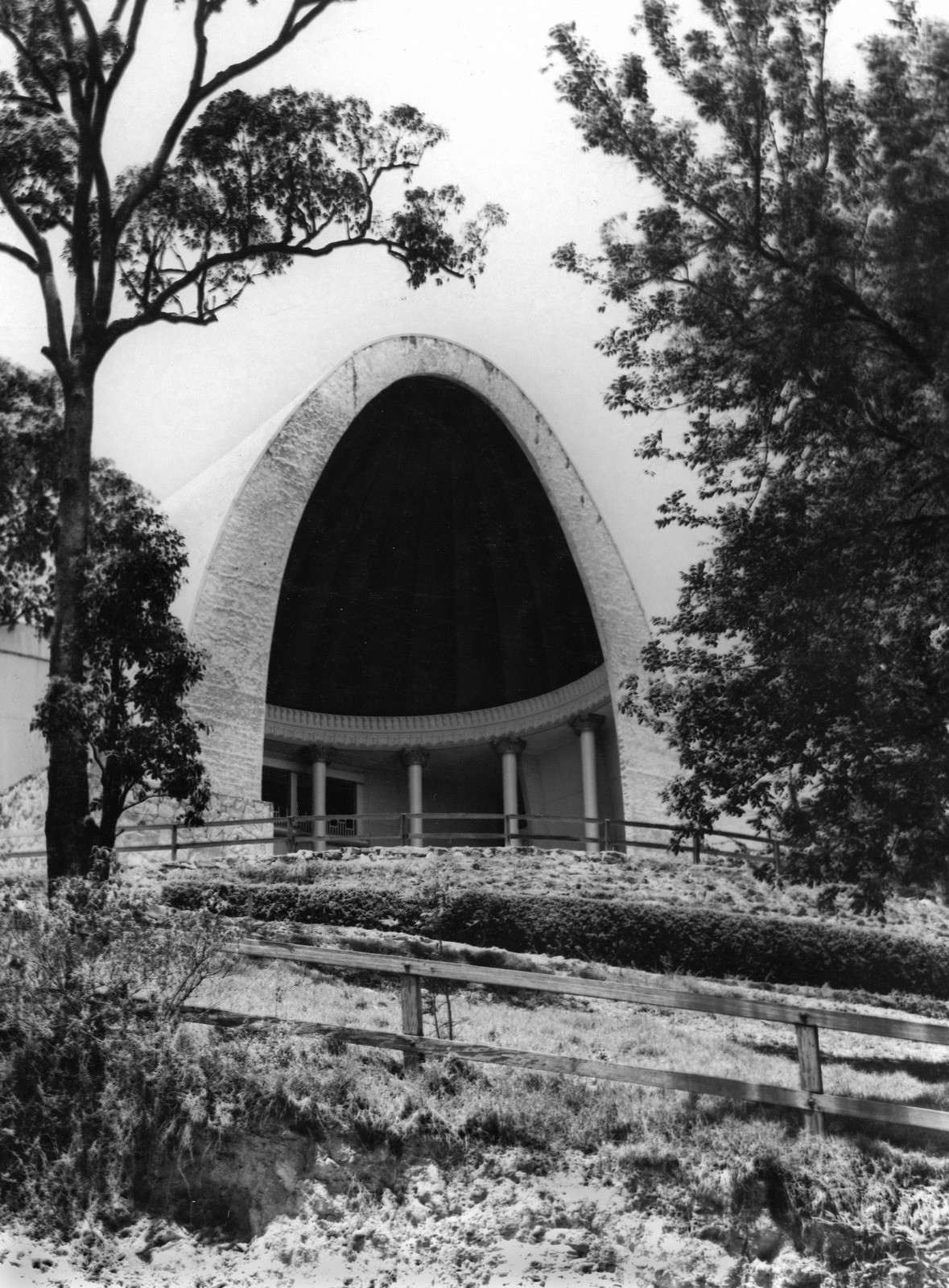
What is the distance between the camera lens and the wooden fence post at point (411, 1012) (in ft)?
24.7

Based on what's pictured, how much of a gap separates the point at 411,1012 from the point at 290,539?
1161cm

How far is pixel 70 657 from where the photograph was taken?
10070 mm

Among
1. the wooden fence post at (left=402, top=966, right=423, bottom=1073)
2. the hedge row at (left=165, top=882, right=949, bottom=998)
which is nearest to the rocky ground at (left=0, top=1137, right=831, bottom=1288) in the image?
the wooden fence post at (left=402, top=966, right=423, bottom=1073)

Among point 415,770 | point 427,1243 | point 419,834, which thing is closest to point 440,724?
point 415,770

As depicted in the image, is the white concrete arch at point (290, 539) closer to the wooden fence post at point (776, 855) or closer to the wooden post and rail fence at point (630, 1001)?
the wooden fence post at point (776, 855)

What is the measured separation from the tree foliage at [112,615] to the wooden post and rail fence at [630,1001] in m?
2.83

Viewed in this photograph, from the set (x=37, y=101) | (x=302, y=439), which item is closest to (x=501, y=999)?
(x=37, y=101)

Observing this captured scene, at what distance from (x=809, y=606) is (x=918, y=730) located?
4.06 feet

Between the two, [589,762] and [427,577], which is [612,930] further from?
[427,577]

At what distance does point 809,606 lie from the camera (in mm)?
10273

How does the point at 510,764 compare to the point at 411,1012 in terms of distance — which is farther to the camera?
the point at 510,764

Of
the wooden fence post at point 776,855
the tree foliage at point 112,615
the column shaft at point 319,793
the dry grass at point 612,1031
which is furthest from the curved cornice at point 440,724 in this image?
the dry grass at point 612,1031

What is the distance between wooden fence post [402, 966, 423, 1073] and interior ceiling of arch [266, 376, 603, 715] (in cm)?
1355

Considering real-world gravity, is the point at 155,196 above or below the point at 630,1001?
above
